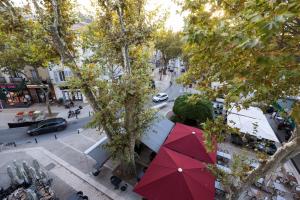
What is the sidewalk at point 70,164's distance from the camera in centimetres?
1119

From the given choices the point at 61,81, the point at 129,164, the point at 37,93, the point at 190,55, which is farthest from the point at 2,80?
the point at 190,55

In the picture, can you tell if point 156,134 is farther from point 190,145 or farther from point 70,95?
point 70,95

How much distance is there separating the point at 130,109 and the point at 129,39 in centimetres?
346

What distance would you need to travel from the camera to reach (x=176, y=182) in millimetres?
9039

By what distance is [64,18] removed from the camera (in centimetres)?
893

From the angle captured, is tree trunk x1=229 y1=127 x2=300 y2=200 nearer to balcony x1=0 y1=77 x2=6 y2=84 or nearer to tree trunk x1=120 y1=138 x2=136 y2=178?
tree trunk x1=120 y1=138 x2=136 y2=178

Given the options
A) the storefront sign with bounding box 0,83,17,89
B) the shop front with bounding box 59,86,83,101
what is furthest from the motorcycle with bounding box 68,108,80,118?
the storefront sign with bounding box 0,83,17,89

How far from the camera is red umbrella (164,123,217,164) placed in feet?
38.0

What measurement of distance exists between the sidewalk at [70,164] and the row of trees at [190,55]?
1715mm

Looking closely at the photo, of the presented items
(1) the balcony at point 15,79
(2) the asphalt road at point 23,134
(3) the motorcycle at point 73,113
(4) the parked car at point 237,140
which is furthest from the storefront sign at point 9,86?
(4) the parked car at point 237,140

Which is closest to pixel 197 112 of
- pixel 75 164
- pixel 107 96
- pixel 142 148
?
pixel 142 148

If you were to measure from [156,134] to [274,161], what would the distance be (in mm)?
8511

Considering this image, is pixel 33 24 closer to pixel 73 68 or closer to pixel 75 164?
pixel 73 68

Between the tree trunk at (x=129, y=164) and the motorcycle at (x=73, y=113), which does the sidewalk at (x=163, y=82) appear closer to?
the motorcycle at (x=73, y=113)
